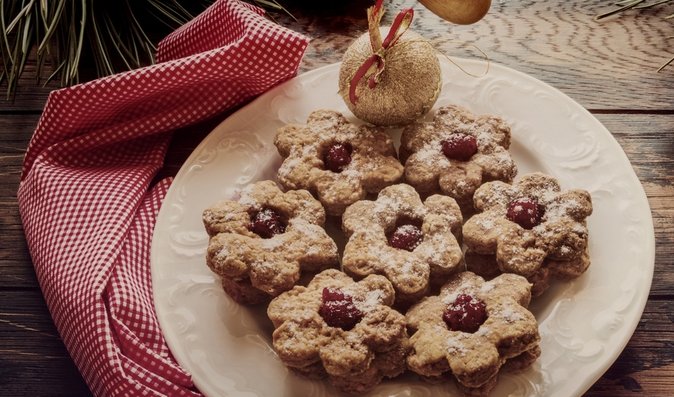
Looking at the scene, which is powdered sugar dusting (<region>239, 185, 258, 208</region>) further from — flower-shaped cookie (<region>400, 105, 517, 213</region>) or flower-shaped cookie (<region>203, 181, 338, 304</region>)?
flower-shaped cookie (<region>400, 105, 517, 213</region>)

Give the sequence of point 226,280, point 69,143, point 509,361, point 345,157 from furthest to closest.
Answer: point 69,143
point 345,157
point 226,280
point 509,361

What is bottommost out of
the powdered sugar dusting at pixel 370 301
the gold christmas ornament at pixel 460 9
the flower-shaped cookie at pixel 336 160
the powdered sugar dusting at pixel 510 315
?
the powdered sugar dusting at pixel 370 301

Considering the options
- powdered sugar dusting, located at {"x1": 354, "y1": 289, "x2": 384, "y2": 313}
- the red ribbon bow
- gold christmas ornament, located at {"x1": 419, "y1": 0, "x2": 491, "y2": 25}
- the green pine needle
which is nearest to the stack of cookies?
powdered sugar dusting, located at {"x1": 354, "y1": 289, "x2": 384, "y2": 313}

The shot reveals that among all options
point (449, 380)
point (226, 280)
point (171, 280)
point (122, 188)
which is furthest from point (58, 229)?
point (449, 380)

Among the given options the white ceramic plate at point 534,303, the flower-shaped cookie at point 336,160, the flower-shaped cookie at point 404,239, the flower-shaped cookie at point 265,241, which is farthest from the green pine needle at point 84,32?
the flower-shaped cookie at point 404,239

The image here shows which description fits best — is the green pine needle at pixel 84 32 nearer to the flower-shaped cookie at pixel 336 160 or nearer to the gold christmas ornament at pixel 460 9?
the flower-shaped cookie at pixel 336 160

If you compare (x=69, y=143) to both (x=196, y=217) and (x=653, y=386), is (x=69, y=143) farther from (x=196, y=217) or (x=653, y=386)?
(x=653, y=386)
